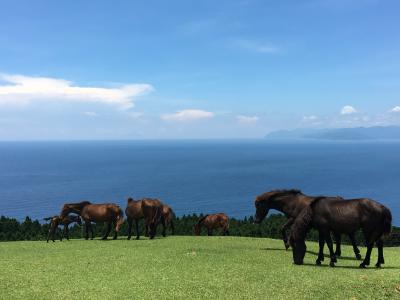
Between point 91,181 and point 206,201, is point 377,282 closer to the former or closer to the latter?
point 206,201

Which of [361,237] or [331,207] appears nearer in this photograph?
[331,207]

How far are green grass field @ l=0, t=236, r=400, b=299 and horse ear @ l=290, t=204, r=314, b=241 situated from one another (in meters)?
0.96

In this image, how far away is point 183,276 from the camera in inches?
411

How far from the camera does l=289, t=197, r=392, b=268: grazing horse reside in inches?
479

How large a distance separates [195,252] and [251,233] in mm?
13778

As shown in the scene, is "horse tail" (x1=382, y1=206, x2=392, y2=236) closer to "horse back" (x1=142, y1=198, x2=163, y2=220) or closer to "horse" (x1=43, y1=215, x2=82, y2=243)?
"horse back" (x1=142, y1=198, x2=163, y2=220)

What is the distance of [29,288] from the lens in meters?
9.27

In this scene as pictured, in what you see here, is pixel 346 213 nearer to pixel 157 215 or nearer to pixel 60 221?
pixel 157 215

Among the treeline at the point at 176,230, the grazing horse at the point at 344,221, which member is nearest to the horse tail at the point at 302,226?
the grazing horse at the point at 344,221

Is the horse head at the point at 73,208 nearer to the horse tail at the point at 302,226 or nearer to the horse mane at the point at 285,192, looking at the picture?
the horse mane at the point at 285,192

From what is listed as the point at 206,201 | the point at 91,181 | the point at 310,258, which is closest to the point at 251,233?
the point at 310,258

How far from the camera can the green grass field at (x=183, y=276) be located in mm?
8836

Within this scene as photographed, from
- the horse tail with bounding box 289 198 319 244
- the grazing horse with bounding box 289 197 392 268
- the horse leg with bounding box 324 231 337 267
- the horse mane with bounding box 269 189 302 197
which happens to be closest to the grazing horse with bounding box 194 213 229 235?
the horse mane with bounding box 269 189 302 197

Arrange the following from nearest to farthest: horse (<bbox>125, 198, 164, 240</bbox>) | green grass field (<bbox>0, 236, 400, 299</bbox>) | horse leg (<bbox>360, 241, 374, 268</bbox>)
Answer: green grass field (<bbox>0, 236, 400, 299</bbox>) < horse leg (<bbox>360, 241, 374, 268</bbox>) < horse (<bbox>125, 198, 164, 240</bbox>)
